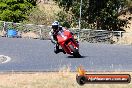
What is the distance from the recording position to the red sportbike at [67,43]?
22.5 metres

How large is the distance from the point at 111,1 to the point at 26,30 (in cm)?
762

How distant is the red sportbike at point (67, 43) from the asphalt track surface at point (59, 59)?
42 centimetres

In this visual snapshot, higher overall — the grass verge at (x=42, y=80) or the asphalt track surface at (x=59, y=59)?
the grass verge at (x=42, y=80)

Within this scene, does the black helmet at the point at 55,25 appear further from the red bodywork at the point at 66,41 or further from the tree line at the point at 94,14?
the tree line at the point at 94,14

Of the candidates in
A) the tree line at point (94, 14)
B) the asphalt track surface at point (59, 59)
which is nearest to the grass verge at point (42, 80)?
the asphalt track surface at point (59, 59)

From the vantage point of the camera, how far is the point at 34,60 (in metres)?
22.4

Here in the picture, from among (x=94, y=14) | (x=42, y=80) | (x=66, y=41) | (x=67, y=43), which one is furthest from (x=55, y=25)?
(x=94, y=14)

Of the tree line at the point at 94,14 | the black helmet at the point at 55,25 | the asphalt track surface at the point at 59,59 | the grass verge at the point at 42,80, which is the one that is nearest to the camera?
the grass verge at the point at 42,80

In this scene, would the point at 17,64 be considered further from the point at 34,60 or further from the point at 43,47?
the point at 43,47

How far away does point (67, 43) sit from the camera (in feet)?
74.1

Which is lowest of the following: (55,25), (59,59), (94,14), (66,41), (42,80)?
(59,59)

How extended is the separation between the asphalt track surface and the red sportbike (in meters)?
0.42

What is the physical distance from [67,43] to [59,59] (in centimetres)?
88

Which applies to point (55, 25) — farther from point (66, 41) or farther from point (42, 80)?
point (42, 80)
